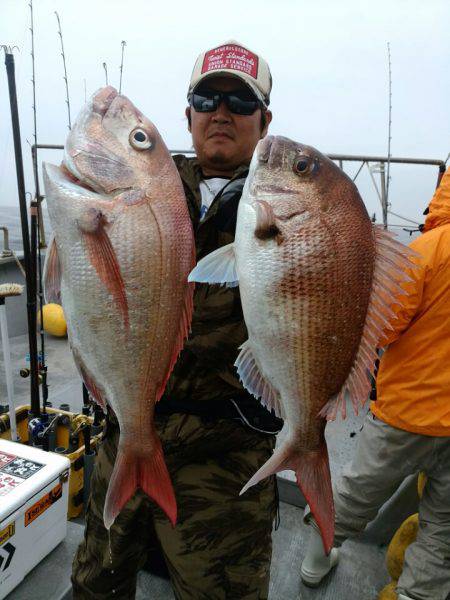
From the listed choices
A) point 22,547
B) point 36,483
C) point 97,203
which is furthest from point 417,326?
point 22,547

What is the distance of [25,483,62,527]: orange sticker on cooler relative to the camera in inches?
85.4

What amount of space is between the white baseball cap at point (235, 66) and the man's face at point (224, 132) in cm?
4

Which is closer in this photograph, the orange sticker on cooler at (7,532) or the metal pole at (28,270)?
the orange sticker on cooler at (7,532)

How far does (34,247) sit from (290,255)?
104 inches

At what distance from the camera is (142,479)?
1312 millimetres

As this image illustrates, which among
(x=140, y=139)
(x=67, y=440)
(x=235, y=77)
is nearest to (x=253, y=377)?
(x=140, y=139)

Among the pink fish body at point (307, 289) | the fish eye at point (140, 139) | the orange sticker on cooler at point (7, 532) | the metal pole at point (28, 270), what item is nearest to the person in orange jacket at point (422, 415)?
the pink fish body at point (307, 289)

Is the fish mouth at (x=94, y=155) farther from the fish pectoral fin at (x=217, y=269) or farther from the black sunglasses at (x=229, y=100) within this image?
the black sunglasses at (x=229, y=100)

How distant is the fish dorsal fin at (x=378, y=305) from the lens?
3.99 feet

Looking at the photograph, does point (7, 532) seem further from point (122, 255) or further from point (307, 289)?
point (307, 289)

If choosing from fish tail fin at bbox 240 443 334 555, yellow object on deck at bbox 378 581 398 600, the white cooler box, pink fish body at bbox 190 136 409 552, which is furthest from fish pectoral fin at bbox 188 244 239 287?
yellow object on deck at bbox 378 581 398 600

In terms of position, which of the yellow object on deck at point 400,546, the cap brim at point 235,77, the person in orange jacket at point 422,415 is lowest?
the yellow object on deck at point 400,546

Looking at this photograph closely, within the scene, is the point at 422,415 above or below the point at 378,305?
below

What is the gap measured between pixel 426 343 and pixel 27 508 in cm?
217
